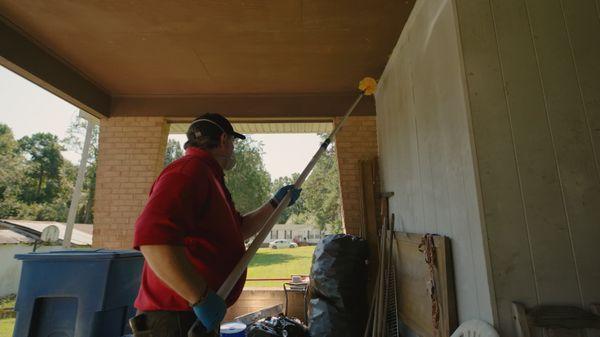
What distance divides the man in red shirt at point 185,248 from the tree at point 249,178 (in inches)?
287

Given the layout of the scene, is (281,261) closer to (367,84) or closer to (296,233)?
(296,233)

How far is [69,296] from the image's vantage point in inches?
71.8

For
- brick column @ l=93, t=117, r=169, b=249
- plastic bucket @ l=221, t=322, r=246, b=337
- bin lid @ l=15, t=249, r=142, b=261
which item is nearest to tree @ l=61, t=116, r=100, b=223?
brick column @ l=93, t=117, r=169, b=249

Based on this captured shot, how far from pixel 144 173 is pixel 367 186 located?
2605mm

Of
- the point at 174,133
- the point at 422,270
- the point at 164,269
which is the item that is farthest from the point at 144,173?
the point at 422,270

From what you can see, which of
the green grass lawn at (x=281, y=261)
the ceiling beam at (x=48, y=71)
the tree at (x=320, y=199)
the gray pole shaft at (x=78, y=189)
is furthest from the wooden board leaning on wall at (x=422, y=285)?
the tree at (x=320, y=199)

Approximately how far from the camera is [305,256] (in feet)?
29.7

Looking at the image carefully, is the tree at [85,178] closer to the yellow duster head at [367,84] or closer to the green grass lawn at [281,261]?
the green grass lawn at [281,261]

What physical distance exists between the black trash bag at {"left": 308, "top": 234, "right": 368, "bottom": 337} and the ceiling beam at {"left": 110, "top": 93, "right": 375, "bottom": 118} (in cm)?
164

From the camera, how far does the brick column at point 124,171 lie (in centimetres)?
326

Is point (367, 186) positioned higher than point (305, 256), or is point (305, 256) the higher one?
point (367, 186)

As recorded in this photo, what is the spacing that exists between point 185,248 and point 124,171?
292cm

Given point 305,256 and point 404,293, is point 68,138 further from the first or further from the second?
point 404,293

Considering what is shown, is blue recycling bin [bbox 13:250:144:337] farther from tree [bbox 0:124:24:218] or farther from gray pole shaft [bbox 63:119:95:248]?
tree [bbox 0:124:24:218]
